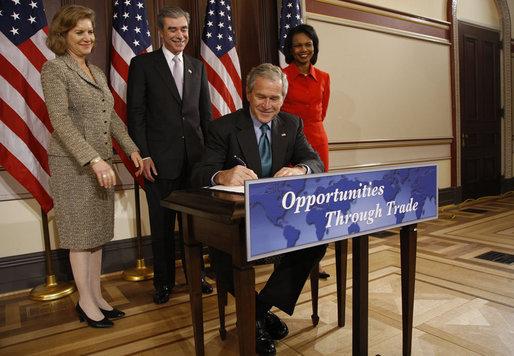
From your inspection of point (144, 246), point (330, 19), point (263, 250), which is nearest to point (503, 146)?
point (330, 19)

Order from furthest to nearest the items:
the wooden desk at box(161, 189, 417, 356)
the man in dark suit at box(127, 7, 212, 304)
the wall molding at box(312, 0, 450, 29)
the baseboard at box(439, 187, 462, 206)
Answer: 1. the baseboard at box(439, 187, 462, 206)
2. the wall molding at box(312, 0, 450, 29)
3. the man in dark suit at box(127, 7, 212, 304)
4. the wooden desk at box(161, 189, 417, 356)

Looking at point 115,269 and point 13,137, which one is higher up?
point 13,137

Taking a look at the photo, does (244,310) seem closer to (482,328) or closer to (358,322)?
(358,322)

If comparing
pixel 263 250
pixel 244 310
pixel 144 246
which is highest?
pixel 263 250

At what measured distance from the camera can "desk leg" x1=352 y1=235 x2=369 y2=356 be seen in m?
1.53

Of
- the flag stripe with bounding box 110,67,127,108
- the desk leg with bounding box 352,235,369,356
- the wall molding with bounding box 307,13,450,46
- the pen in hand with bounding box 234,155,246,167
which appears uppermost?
the wall molding with bounding box 307,13,450,46

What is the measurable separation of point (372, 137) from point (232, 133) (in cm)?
355

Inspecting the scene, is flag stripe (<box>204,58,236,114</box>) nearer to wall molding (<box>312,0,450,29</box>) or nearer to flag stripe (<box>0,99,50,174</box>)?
flag stripe (<box>0,99,50,174</box>)

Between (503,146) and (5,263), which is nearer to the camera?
(5,263)

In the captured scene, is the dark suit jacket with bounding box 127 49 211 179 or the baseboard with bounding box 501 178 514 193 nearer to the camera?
the dark suit jacket with bounding box 127 49 211 179

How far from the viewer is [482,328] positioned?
212 cm

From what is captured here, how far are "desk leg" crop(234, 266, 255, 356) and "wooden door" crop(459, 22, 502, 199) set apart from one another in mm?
5725

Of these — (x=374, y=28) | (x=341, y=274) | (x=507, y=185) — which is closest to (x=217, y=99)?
(x=341, y=274)

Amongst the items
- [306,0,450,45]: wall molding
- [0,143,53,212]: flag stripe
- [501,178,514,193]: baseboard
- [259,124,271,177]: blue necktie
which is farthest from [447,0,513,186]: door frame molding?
[0,143,53,212]: flag stripe
